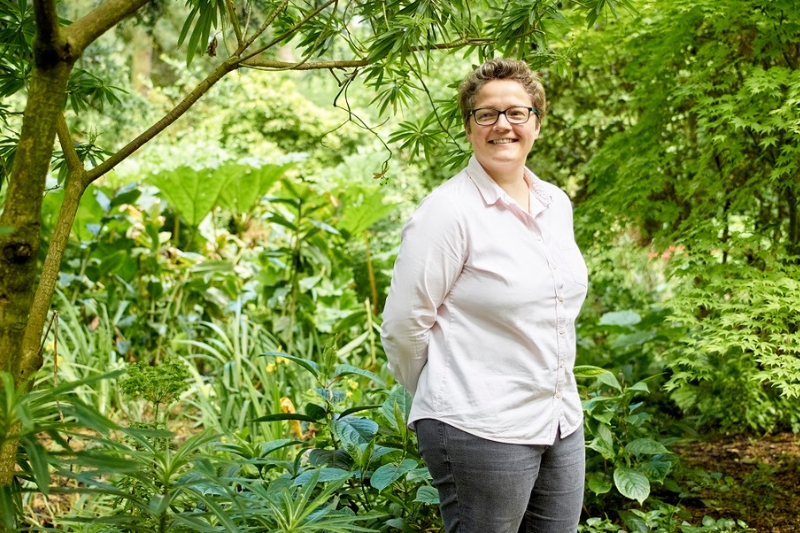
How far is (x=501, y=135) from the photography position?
1965mm

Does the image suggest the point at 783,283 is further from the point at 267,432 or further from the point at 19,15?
the point at 19,15

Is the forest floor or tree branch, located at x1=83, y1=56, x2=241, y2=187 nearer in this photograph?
tree branch, located at x1=83, y1=56, x2=241, y2=187

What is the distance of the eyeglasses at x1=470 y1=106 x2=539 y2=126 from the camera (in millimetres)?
1957

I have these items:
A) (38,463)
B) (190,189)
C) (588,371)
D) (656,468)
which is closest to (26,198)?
(38,463)

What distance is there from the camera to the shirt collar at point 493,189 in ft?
6.34

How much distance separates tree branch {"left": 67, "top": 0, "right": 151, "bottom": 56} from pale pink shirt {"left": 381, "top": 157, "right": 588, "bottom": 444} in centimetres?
74

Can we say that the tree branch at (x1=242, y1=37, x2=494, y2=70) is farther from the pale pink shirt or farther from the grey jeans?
the grey jeans

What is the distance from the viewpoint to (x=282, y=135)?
12.2 m

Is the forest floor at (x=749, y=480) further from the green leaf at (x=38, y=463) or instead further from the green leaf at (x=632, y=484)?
the green leaf at (x=38, y=463)

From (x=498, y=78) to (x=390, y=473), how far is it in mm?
1161

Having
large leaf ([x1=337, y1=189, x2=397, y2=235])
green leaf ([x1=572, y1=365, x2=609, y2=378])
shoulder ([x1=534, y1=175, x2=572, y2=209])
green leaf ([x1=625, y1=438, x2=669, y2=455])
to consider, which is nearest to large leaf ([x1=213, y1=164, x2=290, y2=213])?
large leaf ([x1=337, y1=189, x2=397, y2=235])

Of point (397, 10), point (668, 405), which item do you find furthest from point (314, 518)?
point (668, 405)

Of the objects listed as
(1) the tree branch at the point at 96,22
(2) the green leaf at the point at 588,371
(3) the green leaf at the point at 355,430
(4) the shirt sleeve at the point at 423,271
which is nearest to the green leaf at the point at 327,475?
(3) the green leaf at the point at 355,430

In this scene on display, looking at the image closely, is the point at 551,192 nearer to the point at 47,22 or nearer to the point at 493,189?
the point at 493,189
